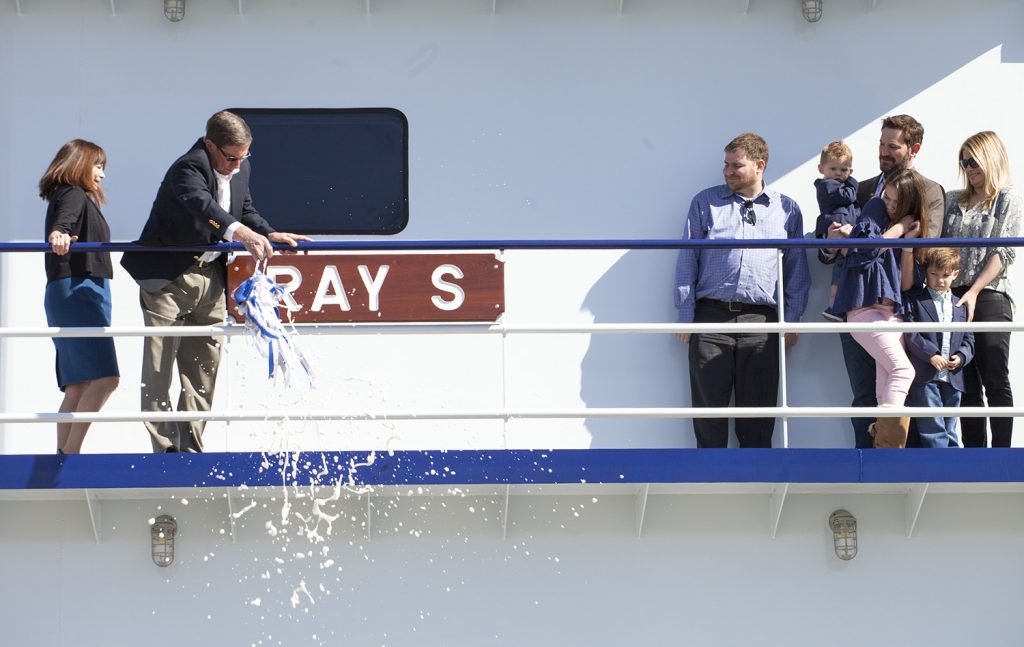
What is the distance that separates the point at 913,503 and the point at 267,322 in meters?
3.31

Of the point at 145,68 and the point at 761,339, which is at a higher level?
the point at 145,68

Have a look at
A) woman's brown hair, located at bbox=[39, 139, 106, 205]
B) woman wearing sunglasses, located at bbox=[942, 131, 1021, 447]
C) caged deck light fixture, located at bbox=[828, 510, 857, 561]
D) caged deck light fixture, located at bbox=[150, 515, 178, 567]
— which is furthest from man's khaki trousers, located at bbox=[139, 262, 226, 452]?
woman wearing sunglasses, located at bbox=[942, 131, 1021, 447]

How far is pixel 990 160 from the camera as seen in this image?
25.1 feet

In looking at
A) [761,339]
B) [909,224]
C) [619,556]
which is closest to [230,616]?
[619,556]

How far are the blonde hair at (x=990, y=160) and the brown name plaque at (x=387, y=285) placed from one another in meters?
2.63

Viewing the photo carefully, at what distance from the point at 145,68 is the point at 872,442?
473cm

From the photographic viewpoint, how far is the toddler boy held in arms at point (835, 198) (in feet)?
25.2

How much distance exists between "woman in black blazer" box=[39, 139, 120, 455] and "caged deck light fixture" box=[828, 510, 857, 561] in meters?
3.72

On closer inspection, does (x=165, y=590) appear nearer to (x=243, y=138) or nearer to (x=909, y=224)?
(x=243, y=138)

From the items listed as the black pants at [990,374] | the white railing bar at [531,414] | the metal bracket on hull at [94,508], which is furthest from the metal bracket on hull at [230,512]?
the black pants at [990,374]

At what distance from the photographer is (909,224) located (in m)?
7.60

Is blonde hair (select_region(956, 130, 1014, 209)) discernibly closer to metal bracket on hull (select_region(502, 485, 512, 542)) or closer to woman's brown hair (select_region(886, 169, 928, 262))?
woman's brown hair (select_region(886, 169, 928, 262))

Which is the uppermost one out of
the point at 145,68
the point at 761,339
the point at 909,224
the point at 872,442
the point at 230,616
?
the point at 145,68

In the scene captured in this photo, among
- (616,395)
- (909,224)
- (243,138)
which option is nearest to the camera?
(243,138)
